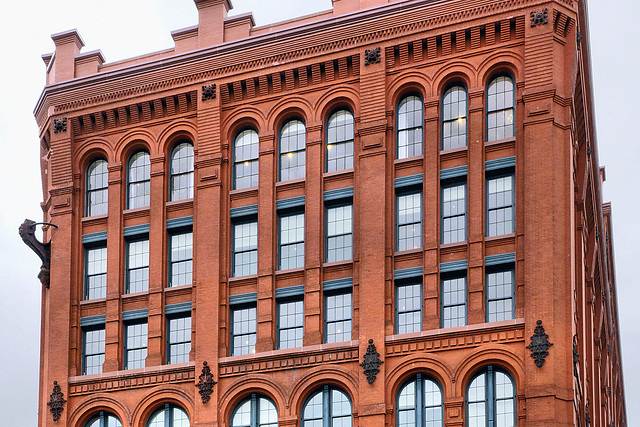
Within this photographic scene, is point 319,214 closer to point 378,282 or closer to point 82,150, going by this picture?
point 378,282

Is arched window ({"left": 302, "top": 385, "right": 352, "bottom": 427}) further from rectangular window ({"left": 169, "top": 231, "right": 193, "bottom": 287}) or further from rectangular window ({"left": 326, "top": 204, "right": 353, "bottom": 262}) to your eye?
rectangular window ({"left": 169, "top": 231, "right": 193, "bottom": 287})

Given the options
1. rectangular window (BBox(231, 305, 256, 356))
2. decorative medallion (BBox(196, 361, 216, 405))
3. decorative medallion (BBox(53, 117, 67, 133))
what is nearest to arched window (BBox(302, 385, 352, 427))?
rectangular window (BBox(231, 305, 256, 356))

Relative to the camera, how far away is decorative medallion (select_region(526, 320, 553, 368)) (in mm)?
47094

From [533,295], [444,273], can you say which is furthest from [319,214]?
[533,295]

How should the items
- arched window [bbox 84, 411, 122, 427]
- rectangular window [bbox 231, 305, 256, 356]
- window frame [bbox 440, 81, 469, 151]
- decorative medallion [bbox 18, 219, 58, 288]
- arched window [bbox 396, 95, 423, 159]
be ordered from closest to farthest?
1. window frame [bbox 440, 81, 469, 151]
2. arched window [bbox 396, 95, 423, 159]
3. rectangular window [bbox 231, 305, 256, 356]
4. arched window [bbox 84, 411, 122, 427]
5. decorative medallion [bbox 18, 219, 58, 288]

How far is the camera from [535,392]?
154 feet

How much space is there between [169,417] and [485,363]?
12.3 m

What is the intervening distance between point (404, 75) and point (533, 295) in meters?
10.2

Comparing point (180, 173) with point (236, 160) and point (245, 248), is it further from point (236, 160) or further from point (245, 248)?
point (245, 248)

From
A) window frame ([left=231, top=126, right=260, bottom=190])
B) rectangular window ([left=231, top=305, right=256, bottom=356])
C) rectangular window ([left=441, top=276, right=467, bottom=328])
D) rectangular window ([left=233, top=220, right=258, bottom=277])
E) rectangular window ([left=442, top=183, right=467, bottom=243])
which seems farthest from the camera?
window frame ([left=231, top=126, right=260, bottom=190])

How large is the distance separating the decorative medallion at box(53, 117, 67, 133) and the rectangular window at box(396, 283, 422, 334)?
16.3m

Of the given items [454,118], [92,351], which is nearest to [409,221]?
[454,118]

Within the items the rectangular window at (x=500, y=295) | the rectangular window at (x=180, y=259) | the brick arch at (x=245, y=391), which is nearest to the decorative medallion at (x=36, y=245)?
the rectangular window at (x=180, y=259)

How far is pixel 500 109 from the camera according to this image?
51344 millimetres
